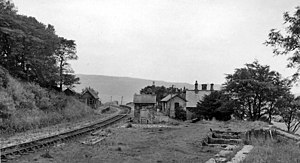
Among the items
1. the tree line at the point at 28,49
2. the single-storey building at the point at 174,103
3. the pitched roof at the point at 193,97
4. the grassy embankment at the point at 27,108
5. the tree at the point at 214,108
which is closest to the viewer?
the grassy embankment at the point at 27,108

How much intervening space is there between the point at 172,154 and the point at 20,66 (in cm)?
2794

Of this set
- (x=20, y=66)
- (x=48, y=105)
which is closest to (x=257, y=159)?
(x=48, y=105)

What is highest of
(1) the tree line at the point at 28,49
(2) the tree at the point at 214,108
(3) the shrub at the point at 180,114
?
(1) the tree line at the point at 28,49

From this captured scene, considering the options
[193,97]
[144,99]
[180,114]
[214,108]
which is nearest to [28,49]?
[144,99]

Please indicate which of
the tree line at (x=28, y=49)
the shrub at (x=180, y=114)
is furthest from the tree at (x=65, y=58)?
the shrub at (x=180, y=114)

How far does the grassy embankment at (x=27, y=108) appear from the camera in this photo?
2072 centimetres

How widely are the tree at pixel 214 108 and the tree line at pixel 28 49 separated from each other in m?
20.3

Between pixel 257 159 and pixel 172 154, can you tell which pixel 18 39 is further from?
pixel 257 159

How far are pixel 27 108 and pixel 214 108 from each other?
23991mm

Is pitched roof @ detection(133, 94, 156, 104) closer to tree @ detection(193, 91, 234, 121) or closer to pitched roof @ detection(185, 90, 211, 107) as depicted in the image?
tree @ detection(193, 91, 234, 121)

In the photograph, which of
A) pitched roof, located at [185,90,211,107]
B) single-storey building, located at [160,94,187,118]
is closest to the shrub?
single-storey building, located at [160,94,187,118]

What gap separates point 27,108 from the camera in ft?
84.6

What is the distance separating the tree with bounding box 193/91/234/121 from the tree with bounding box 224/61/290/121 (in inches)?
74.5

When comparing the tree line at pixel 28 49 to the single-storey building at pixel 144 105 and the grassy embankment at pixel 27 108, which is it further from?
the single-storey building at pixel 144 105
